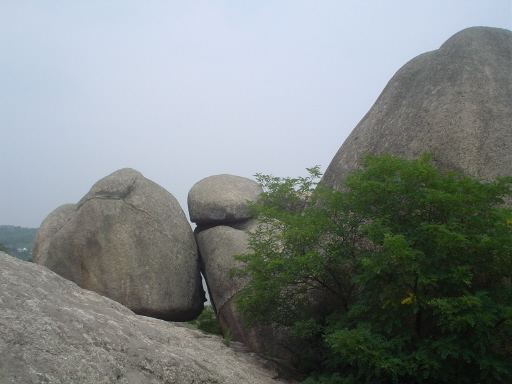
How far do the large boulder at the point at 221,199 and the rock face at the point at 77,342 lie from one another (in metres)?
6.63

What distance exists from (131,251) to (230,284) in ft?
8.41

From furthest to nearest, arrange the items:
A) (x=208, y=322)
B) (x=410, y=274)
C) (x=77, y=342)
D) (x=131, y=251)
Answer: (x=208, y=322), (x=131, y=251), (x=410, y=274), (x=77, y=342)

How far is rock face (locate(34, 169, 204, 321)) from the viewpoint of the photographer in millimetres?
10391

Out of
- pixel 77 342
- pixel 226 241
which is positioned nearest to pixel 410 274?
pixel 77 342

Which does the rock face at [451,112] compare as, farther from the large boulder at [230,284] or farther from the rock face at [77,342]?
the rock face at [77,342]

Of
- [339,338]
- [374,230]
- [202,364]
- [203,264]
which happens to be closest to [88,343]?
[202,364]

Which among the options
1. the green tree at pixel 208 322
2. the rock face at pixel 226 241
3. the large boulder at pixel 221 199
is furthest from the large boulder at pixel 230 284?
the green tree at pixel 208 322

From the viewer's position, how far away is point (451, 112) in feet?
27.9

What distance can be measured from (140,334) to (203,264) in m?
7.10

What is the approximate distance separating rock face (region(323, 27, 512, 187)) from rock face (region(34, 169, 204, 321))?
14.4ft

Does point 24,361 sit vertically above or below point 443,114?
below

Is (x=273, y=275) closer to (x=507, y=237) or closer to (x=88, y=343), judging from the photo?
(x=507, y=237)

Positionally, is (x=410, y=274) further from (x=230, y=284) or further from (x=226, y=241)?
(x=226, y=241)

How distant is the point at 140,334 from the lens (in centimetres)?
451
